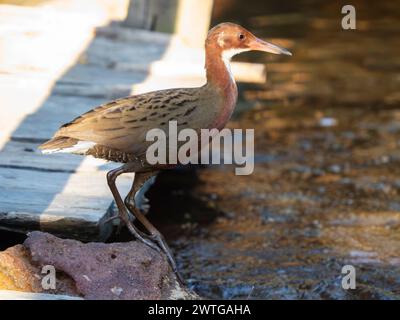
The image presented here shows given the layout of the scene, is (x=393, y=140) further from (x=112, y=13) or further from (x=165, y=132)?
(x=165, y=132)

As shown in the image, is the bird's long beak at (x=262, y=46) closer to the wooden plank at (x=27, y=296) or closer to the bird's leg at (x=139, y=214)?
the bird's leg at (x=139, y=214)

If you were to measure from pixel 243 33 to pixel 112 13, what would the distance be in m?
4.60

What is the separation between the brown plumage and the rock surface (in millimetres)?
266

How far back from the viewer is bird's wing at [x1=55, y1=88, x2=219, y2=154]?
5203mm

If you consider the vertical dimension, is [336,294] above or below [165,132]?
below

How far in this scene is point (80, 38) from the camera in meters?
9.23

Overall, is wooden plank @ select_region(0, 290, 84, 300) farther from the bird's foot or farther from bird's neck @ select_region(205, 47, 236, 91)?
bird's neck @ select_region(205, 47, 236, 91)

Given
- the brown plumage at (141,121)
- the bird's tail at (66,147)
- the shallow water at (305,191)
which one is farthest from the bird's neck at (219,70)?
the shallow water at (305,191)

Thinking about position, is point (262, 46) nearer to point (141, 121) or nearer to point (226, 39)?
point (226, 39)

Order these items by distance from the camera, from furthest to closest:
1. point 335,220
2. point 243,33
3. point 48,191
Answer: point 335,220
point 48,191
point 243,33

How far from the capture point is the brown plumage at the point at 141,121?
17.1ft

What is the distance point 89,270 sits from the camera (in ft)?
15.9

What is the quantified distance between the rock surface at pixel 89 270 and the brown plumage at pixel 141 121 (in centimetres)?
27
